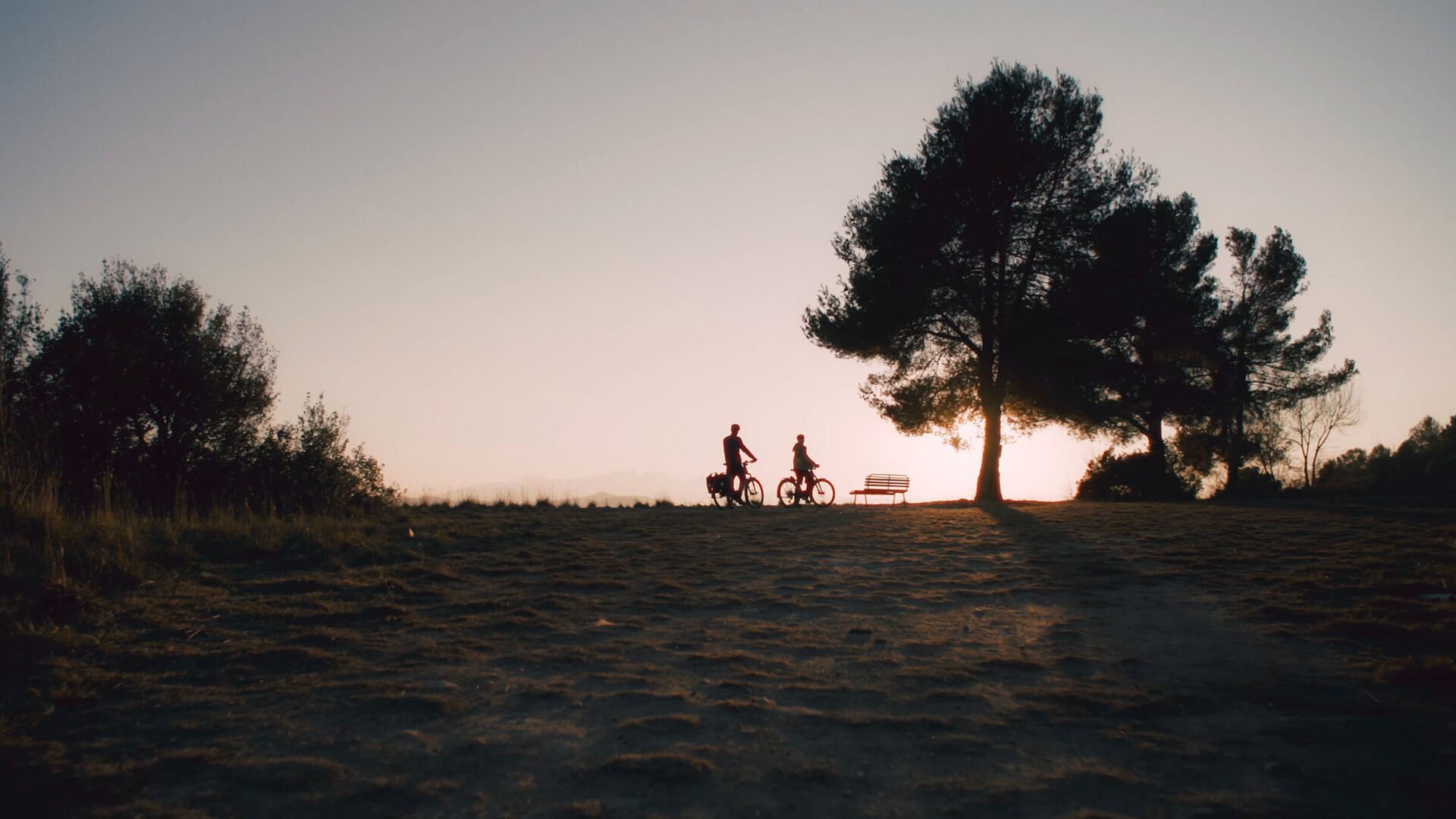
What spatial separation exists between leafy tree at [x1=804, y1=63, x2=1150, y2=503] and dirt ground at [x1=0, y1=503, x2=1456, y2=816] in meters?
14.7

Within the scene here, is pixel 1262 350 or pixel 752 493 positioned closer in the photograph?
pixel 752 493

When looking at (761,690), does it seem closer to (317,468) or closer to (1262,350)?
(317,468)

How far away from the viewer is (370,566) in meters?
9.83

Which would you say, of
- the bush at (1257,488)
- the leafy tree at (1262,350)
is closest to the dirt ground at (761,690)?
the bush at (1257,488)

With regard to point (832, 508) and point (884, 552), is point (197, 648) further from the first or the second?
point (832, 508)

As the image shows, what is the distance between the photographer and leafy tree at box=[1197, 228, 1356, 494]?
3281cm

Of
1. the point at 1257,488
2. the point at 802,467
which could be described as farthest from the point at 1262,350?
the point at 802,467

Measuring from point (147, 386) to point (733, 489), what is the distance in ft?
54.6

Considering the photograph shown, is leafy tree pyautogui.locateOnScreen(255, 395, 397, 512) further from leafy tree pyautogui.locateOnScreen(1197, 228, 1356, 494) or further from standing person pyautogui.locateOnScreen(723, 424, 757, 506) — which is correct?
leafy tree pyautogui.locateOnScreen(1197, 228, 1356, 494)

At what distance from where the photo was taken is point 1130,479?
80.4 ft

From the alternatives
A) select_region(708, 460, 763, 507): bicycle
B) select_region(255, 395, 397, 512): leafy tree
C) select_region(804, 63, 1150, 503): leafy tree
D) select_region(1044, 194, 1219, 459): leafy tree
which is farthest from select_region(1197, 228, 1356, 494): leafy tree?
select_region(255, 395, 397, 512): leafy tree

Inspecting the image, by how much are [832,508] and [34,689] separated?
16.3 meters

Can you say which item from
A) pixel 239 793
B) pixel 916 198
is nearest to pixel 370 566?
pixel 239 793

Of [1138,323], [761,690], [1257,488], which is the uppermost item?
[1138,323]
